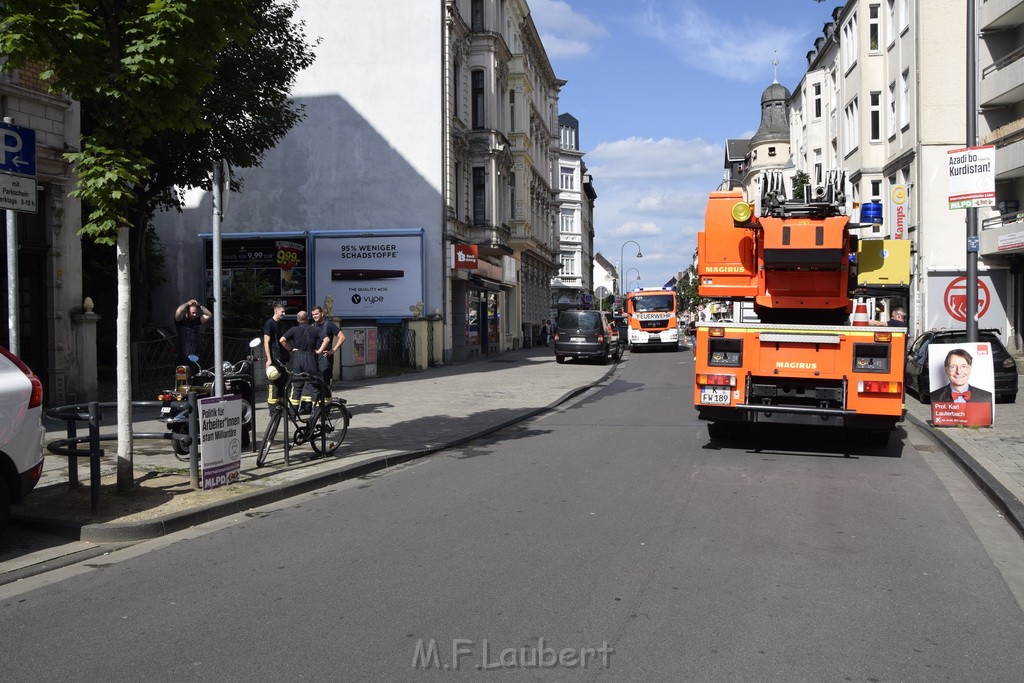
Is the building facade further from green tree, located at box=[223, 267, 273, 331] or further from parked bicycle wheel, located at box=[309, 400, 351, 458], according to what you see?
green tree, located at box=[223, 267, 273, 331]

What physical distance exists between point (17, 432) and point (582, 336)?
89.1ft

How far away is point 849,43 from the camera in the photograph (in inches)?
1585

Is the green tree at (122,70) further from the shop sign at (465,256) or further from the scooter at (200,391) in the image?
the shop sign at (465,256)

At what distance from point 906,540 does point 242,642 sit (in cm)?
475

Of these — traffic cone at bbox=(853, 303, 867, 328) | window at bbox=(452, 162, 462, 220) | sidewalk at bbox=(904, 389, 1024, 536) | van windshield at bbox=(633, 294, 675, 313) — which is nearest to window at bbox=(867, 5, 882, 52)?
van windshield at bbox=(633, 294, 675, 313)

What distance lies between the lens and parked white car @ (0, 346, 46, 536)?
21.0ft

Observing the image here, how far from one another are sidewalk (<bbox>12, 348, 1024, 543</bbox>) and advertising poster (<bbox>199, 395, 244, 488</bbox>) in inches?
5.3

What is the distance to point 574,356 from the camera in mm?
33094

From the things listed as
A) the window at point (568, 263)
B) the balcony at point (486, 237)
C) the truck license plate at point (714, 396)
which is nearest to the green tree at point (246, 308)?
the balcony at point (486, 237)

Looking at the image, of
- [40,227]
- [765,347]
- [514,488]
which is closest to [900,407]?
[765,347]

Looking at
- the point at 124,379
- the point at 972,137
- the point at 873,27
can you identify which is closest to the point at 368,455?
the point at 124,379

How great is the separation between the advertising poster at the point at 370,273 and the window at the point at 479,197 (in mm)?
5258

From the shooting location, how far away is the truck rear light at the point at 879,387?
10445 mm

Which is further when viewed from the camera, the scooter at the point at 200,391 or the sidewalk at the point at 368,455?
the scooter at the point at 200,391
